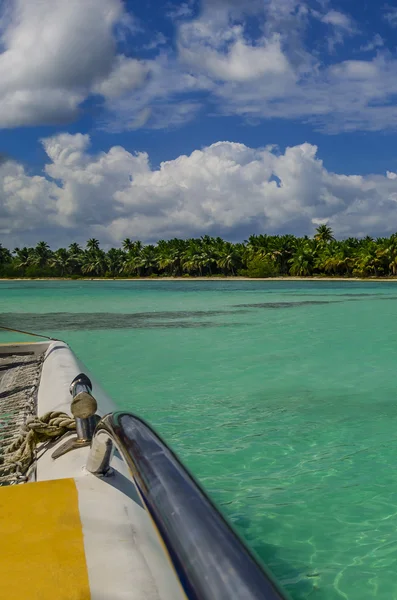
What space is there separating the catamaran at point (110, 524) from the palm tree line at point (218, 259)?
68.6m

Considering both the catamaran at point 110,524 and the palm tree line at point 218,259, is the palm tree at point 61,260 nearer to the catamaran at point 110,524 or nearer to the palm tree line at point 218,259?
the palm tree line at point 218,259

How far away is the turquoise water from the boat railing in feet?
6.09

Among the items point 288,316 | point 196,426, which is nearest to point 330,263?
point 288,316

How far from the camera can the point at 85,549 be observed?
1.33 metres

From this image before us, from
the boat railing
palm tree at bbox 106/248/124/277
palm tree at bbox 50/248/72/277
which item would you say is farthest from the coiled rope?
palm tree at bbox 50/248/72/277

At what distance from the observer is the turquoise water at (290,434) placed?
3.12 m

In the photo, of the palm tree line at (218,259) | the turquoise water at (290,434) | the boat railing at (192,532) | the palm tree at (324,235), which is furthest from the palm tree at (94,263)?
the boat railing at (192,532)

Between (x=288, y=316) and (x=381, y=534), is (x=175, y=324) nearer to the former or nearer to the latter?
(x=288, y=316)

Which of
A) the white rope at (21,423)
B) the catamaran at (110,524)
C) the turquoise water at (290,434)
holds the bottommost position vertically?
the turquoise water at (290,434)

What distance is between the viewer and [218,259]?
8450cm

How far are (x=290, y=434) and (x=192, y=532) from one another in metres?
4.60

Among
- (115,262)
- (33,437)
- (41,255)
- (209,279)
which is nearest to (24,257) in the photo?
(41,255)

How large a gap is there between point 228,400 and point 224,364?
115 inches

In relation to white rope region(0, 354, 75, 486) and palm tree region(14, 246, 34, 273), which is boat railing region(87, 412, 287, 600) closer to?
white rope region(0, 354, 75, 486)
